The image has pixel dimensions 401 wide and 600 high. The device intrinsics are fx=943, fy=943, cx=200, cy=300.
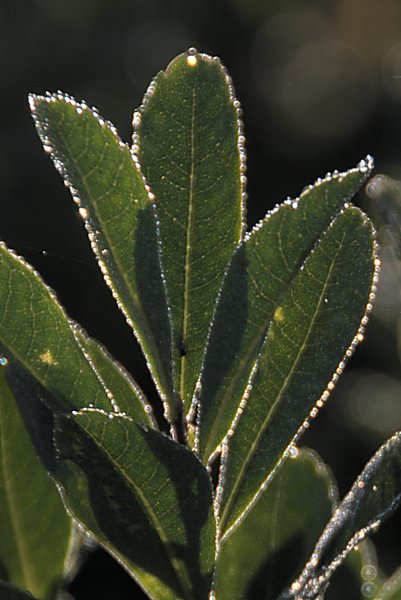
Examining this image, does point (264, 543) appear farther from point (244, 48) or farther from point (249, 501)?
point (244, 48)

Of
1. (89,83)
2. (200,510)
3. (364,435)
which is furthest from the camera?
(89,83)

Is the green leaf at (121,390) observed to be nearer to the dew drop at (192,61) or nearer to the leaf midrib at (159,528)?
the leaf midrib at (159,528)

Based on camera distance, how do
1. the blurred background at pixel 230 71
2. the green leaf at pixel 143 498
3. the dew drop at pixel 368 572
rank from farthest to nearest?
the blurred background at pixel 230 71, the dew drop at pixel 368 572, the green leaf at pixel 143 498

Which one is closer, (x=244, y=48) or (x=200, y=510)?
(x=200, y=510)

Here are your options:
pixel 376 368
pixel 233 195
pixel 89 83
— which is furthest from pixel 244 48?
pixel 233 195

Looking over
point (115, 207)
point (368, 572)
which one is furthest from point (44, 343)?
point (368, 572)

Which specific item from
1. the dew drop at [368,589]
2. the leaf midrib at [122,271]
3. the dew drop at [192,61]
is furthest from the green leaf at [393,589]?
the dew drop at [192,61]
